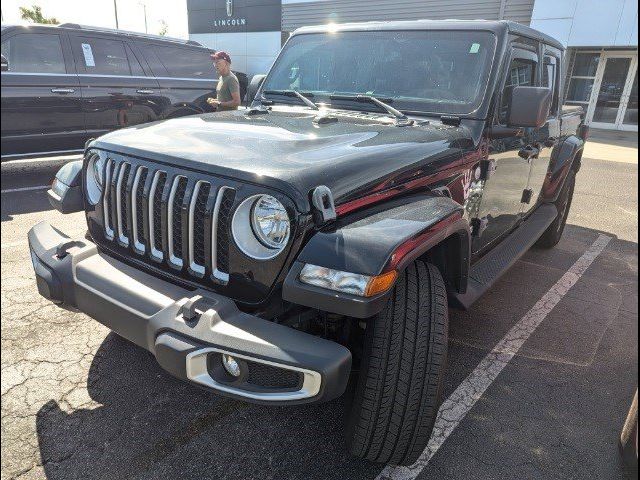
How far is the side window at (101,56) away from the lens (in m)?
6.60

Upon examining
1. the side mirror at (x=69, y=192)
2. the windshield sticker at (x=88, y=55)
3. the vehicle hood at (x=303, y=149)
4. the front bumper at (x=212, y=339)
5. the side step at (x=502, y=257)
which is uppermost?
the windshield sticker at (x=88, y=55)

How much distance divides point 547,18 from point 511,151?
14.9 m

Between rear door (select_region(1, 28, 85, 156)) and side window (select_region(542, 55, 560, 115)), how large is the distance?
5734mm

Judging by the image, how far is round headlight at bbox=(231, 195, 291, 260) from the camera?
1.82 meters

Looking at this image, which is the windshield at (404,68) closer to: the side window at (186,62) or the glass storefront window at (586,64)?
the side window at (186,62)

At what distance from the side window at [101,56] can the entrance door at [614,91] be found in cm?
1534

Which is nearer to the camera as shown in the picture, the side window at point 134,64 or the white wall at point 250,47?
the side window at point 134,64

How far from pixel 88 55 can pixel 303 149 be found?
594cm

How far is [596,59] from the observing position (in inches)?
645

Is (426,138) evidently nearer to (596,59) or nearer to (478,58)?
(478,58)

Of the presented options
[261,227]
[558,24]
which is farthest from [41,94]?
[558,24]

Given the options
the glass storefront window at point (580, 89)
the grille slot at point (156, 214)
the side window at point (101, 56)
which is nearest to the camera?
the grille slot at point (156, 214)

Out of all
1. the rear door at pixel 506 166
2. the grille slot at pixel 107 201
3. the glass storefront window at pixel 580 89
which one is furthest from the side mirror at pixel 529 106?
the glass storefront window at pixel 580 89

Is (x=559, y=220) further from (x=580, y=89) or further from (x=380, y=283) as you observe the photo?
(x=580, y=89)
